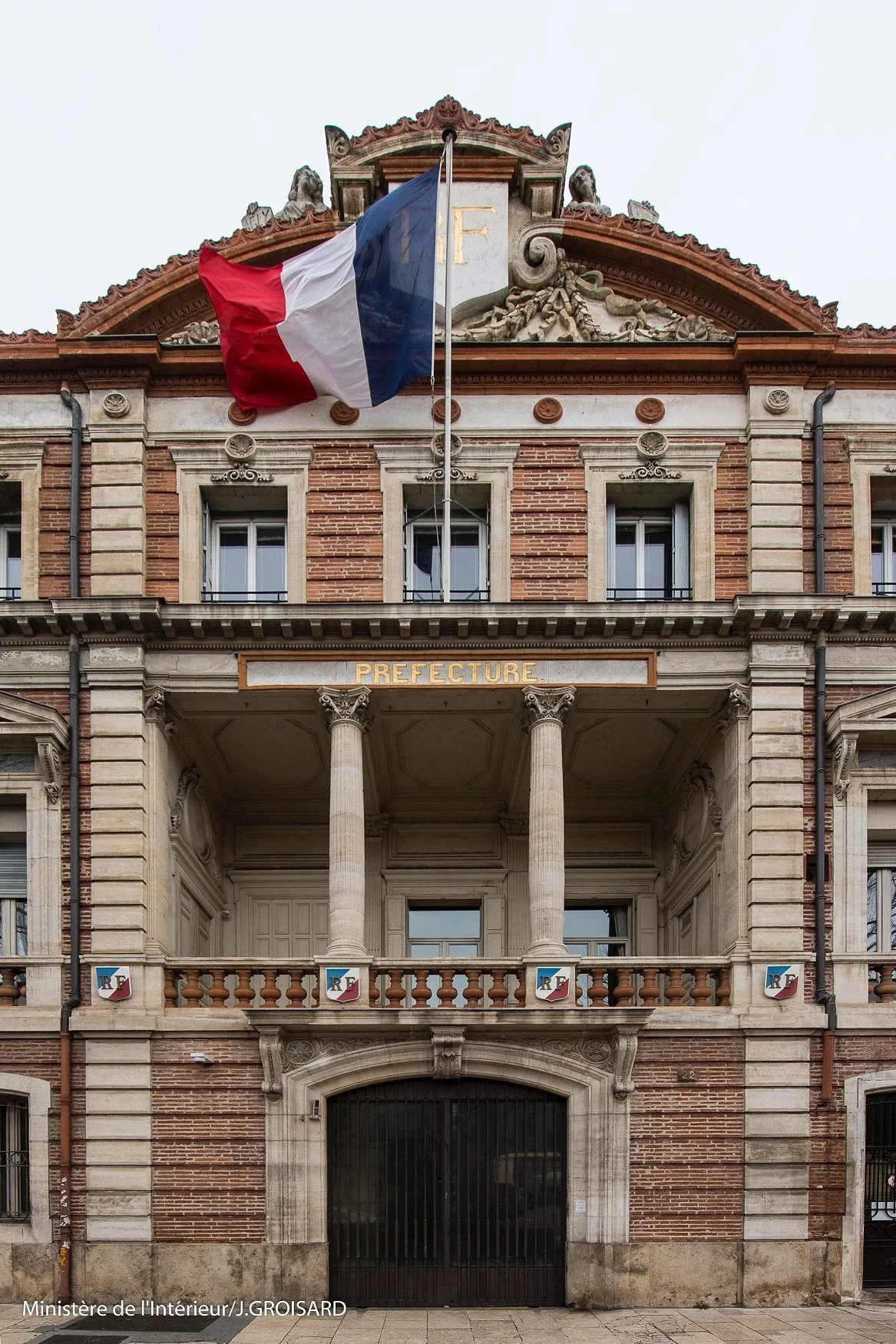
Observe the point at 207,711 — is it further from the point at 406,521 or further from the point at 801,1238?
the point at 801,1238

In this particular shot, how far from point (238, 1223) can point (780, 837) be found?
1006 centimetres

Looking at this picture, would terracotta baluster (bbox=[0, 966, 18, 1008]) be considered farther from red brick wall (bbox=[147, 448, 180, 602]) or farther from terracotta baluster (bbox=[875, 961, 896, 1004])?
terracotta baluster (bbox=[875, 961, 896, 1004])

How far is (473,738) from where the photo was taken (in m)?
23.5

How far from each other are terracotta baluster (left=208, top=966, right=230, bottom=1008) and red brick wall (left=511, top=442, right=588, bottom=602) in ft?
24.9

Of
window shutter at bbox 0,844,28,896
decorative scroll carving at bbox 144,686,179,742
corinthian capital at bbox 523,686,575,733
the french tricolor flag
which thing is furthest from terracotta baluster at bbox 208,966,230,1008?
the french tricolor flag

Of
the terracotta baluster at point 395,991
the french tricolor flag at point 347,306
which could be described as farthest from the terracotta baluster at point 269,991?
the french tricolor flag at point 347,306

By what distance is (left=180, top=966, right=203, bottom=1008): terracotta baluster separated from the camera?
20078 millimetres

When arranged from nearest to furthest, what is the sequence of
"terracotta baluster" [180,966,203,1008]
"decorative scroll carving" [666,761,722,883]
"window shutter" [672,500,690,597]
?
"terracotta baluster" [180,966,203,1008]
"window shutter" [672,500,690,597]
"decorative scroll carving" [666,761,722,883]

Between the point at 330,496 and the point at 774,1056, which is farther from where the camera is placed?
the point at 330,496

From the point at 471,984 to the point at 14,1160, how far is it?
758 cm

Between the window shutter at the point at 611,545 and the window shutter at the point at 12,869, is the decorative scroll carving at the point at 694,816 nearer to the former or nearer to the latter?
the window shutter at the point at 611,545

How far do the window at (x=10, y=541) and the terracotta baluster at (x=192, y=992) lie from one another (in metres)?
7.06

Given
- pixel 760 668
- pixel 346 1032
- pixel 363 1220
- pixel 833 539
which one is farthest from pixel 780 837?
pixel 363 1220

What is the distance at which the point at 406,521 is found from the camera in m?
22.2
